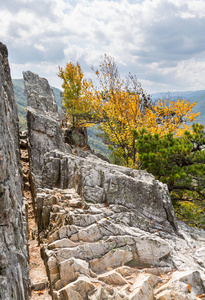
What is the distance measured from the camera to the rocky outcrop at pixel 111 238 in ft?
23.9

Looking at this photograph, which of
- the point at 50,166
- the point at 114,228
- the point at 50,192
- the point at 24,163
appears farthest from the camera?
the point at 24,163

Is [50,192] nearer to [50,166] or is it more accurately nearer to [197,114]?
[50,166]

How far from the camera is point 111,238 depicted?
892 centimetres


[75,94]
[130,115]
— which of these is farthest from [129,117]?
[75,94]

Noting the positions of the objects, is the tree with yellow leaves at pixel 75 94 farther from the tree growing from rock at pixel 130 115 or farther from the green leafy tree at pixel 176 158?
the green leafy tree at pixel 176 158

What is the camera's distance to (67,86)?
3005 centimetres

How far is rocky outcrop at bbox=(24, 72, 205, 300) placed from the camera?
23.9 feet

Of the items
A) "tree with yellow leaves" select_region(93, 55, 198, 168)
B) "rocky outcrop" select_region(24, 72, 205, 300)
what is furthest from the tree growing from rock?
"rocky outcrop" select_region(24, 72, 205, 300)

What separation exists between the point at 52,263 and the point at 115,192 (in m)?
4.79

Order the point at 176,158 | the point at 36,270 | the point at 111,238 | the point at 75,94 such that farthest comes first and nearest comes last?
the point at 75,94 → the point at 176,158 → the point at 36,270 → the point at 111,238

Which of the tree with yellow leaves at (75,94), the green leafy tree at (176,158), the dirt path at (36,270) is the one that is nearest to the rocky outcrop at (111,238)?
the dirt path at (36,270)

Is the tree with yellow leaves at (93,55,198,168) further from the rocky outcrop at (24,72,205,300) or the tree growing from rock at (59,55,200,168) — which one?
the rocky outcrop at (24,72,205,300)

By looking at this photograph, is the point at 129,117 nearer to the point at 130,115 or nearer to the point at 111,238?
the point at 130,115

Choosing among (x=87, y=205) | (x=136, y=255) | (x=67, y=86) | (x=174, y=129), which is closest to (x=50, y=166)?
(x=87, y=205)
